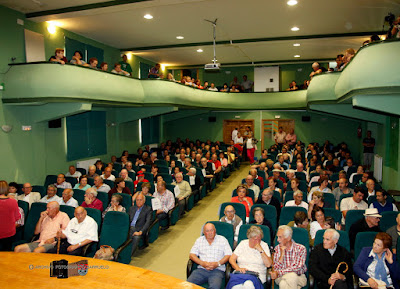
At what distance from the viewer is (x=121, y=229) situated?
15.8 feet

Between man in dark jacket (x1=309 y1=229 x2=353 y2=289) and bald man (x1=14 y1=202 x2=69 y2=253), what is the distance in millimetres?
3607

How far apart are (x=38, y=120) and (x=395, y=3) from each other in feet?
30.2

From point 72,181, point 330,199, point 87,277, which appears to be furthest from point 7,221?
point 330,199

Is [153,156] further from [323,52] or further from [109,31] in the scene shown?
[323,52]

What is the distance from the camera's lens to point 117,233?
190 inches

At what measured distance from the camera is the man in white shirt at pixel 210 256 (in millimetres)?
3986

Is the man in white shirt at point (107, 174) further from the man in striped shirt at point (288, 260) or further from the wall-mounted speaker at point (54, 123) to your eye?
the man in striped shirt at point (288, 260)

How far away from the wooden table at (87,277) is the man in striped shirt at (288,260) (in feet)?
3.97

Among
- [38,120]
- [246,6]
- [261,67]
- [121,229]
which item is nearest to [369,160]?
[246,6]

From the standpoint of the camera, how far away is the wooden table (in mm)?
3217

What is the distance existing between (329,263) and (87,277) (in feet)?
8.95

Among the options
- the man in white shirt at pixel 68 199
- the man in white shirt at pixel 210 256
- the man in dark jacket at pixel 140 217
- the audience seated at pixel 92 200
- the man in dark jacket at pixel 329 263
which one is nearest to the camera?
the man in dark jacket at pixel 329 263

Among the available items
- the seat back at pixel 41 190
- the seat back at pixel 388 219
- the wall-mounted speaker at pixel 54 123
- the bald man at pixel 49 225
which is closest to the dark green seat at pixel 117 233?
the bald man at pixel 49 225

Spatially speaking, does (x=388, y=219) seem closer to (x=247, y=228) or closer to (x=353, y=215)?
(x=353, y=215)
